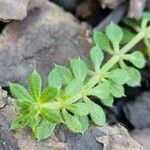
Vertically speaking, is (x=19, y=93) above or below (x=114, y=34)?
below

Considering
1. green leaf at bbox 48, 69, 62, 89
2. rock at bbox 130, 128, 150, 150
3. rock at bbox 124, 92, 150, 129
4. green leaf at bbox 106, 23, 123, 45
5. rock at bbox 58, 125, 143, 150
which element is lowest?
rock at bbox 130, 128, 150, 150

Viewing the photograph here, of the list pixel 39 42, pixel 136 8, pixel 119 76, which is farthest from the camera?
pixel 136 8

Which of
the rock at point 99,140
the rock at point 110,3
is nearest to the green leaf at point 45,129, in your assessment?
the rock at point 99,140

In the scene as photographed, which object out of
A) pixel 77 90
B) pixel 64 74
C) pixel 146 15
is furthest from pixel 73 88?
pixel 146 15

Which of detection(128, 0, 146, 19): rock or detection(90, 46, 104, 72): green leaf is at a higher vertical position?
detection(128, 0, 146, 19): rock

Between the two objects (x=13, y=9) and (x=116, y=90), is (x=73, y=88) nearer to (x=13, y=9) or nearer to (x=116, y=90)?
(x=116, y=90)

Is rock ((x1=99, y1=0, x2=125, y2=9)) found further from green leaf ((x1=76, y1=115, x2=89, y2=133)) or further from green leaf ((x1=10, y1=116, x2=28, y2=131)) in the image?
green leaf ((x1=10, y1=116, x2=28, y2=131))

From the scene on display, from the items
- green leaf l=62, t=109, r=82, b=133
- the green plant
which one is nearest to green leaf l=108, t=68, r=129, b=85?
the green plant
